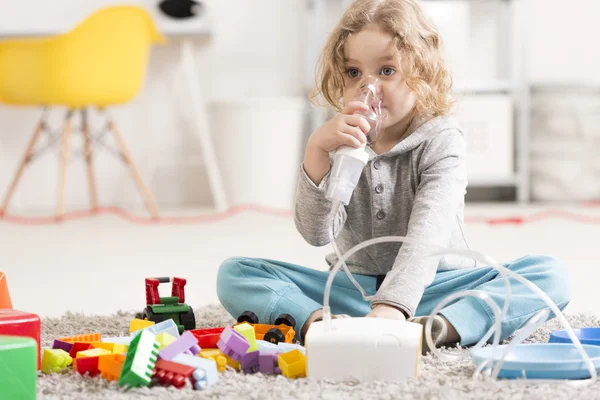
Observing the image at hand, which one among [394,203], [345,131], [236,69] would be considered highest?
[236,69]

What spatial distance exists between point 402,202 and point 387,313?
10.2 inches

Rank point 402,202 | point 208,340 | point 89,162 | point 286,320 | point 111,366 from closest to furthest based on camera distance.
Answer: point 111,366 → point 208,340 → point 286,320 → point 402,202 → point 89,162

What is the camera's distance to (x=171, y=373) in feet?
2.78

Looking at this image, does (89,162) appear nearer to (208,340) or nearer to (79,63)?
(79,63)

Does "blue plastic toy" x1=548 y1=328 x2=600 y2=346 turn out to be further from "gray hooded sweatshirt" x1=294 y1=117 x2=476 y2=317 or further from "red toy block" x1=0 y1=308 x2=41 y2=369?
"red toy block" x1=0 y1=308 x2=41 y2=369

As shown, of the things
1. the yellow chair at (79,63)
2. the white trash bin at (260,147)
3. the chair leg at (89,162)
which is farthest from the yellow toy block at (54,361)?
the white trash bin at (260,147)

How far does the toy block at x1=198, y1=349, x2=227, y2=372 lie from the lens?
0.92 meters

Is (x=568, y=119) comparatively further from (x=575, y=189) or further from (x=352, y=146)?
(x=352, y=146)

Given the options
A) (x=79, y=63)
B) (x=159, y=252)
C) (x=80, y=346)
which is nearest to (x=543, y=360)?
(x=80, y=346)

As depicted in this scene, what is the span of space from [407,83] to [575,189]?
230 centimetres

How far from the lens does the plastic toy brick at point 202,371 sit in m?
0.84

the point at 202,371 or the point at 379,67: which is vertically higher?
the point at 379,67

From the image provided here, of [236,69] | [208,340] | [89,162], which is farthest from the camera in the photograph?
[236,69]

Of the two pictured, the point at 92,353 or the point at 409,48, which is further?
the point at 409,48
